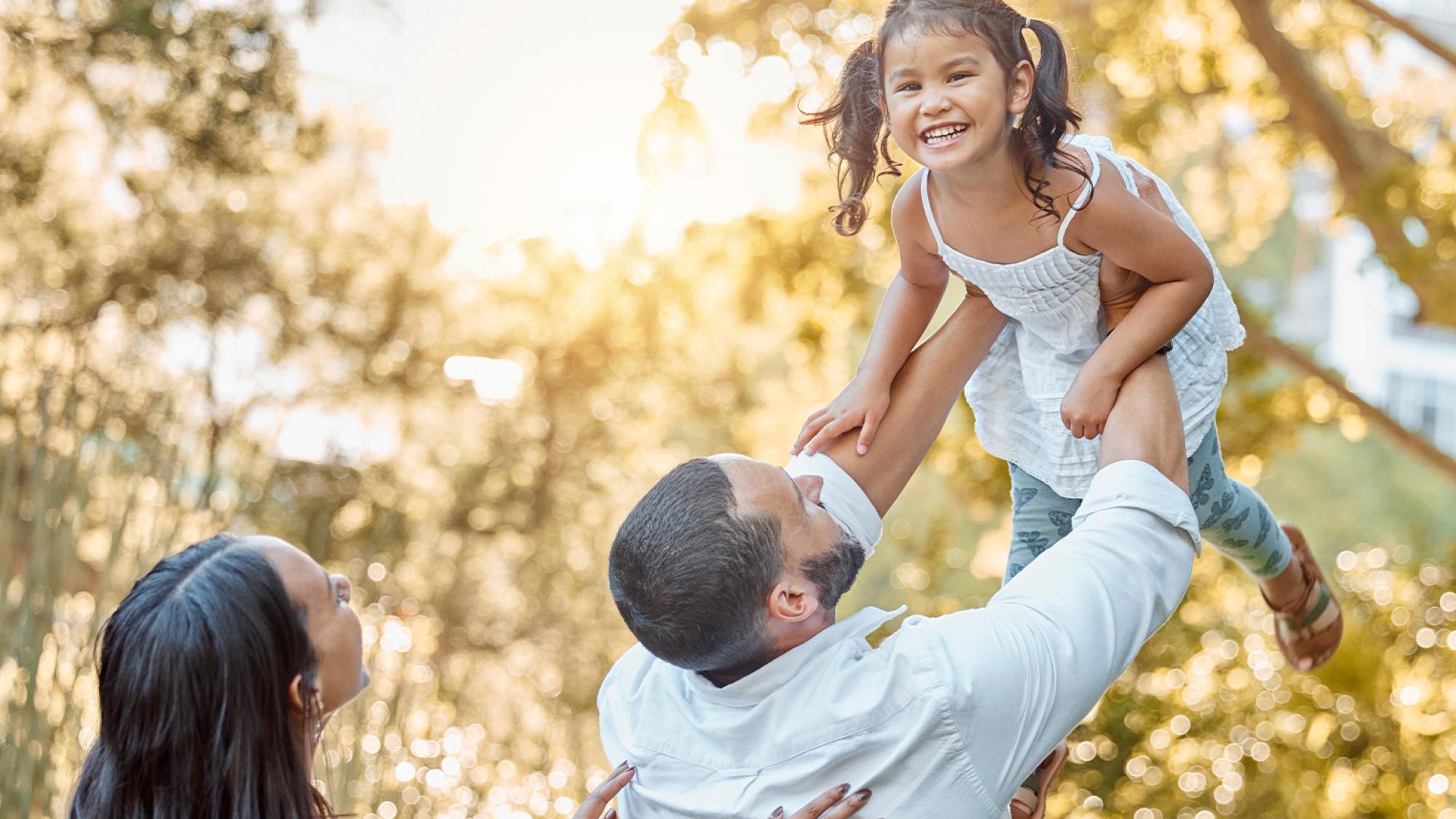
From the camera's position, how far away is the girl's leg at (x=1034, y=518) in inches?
68.1

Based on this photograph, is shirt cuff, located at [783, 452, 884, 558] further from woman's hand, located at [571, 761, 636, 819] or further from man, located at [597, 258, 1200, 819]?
woman's hand, located at [571, 761, 636, 819]

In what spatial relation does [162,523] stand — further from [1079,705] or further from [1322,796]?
[1322,796]

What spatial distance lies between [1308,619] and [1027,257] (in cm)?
86

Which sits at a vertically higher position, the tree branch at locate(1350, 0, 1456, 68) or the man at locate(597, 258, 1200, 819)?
the man at locate(597, 258, 1200, 819)

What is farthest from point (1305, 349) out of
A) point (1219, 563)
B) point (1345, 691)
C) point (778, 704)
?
point (778, 704)

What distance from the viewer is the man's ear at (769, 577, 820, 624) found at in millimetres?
1378

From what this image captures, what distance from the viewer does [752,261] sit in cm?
550

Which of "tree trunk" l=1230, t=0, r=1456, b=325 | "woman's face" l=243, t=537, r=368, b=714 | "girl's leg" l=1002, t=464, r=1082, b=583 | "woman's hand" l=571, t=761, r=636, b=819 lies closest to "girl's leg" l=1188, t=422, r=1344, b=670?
"girl's leg" l=1002, t=464, r=1082, b=583

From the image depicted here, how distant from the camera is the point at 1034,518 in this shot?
1754 mm

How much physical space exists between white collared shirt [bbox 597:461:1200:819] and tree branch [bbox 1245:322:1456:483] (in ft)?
12.0

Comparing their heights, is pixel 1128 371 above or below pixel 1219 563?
above

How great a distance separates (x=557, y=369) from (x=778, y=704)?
17.7 ft

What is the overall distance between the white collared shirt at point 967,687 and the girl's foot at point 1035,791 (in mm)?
355

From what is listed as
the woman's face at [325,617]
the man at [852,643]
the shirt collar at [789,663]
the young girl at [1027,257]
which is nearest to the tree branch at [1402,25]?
the young girl at [1027,257]
